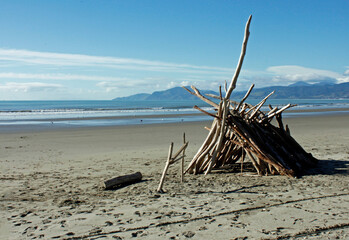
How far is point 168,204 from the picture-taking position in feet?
16.3

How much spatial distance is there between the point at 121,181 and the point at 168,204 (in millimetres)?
1448

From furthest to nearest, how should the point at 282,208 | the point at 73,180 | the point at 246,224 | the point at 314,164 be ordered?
the point at 314,164 < the point at 73,180 < the point at 282,208 < the point at 246,224

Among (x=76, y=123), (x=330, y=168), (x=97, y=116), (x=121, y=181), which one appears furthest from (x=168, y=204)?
(x=97, y=116)

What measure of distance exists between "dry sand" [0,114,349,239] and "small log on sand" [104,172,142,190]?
151mm

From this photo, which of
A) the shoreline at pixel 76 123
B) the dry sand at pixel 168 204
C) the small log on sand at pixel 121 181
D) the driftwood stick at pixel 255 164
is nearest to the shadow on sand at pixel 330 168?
the dry sand at pixel 168 204

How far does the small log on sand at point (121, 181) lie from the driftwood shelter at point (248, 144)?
42.2 inches

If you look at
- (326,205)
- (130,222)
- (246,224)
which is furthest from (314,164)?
(130,222)

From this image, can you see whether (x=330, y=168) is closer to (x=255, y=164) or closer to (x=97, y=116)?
(x=255, y=164)

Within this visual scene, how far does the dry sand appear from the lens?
3.99 metres

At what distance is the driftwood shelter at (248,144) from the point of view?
6512mm

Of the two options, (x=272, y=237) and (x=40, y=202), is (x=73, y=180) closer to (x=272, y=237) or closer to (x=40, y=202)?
(x=40, y=202)

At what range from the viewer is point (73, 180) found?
6.69m

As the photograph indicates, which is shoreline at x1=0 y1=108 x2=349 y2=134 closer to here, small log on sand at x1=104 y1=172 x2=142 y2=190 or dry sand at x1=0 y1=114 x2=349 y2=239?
dry sand at x1=0 y1=114 x2=349 y2=239

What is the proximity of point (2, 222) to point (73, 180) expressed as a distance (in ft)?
7.58
